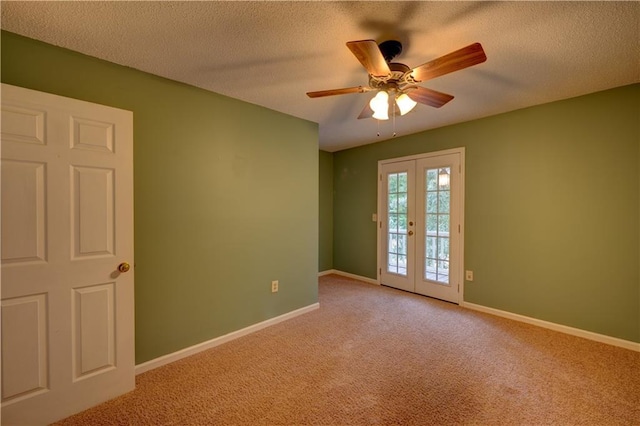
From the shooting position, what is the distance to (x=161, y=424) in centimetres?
170

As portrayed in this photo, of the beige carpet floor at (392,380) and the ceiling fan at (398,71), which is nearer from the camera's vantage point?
the ceiling fan at (398,71)

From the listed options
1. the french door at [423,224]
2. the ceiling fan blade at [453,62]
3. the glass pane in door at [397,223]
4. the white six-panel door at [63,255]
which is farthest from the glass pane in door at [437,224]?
the white six-panel door at [63,255]

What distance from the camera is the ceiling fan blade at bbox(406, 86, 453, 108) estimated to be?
1957mm

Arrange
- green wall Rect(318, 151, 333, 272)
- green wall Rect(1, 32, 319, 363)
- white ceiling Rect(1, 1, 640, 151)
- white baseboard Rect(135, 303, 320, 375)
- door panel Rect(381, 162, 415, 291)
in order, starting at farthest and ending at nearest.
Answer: green wall Rect(318, 151, 333, 272), door panel Rect(381, 162, 415, 291), white baseboard Rect(135, 303, 320, 375), green wall Rect(1, 32, 319, 363), white ceiling Rect(1, 1, 640, 151)

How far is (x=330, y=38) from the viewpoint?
1.78m

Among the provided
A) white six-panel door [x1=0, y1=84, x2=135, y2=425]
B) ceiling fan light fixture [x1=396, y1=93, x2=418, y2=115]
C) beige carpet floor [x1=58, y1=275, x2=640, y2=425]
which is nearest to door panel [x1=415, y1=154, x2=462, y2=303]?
beige carpet floor [x1=58, y1=275, x2=640, y2=425]

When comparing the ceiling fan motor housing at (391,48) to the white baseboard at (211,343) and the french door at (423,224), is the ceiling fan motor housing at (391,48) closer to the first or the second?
the french door at (423,224)

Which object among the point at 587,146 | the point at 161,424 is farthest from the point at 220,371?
the point at 587,146

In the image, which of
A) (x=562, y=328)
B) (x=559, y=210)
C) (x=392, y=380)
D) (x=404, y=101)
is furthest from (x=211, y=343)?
(x=559, y=210)

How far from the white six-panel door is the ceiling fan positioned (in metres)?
1.53

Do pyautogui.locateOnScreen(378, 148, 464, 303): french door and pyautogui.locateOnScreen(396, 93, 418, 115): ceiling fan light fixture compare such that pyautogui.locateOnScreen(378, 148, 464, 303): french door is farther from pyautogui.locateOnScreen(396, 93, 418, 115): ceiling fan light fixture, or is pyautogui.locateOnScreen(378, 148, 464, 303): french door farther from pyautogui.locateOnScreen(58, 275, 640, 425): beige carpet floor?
pyautogui.locateOnScreen(396, 93, 418, 115): ceiling fan light fixture

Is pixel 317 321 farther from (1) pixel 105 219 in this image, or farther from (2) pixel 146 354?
(1) pixel 105 219

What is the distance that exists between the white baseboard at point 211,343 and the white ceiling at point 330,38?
228 cm

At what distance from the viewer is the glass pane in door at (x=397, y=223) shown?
167 inches
